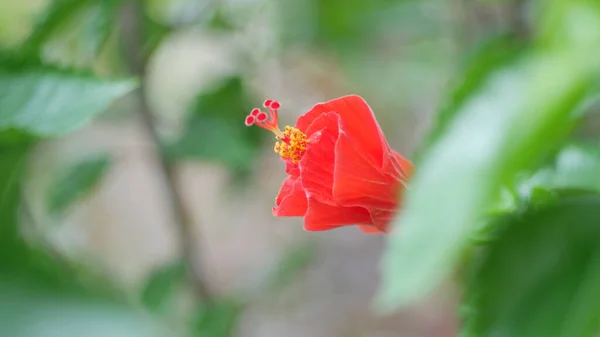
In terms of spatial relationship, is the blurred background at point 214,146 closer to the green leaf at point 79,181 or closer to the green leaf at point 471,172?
the green leaf at point 79,181

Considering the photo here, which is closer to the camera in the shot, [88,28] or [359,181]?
[359,181]

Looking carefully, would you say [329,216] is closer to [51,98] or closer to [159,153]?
[51,98]

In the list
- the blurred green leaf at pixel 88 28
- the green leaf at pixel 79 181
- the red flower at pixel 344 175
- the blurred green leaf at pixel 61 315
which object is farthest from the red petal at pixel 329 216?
the green leaf at pixel 79 181

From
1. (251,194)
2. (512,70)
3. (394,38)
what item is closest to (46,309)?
(512,70)

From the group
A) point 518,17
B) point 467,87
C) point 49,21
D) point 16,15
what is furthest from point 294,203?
point 16,15

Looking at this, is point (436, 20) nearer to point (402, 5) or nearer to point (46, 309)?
point (402, 5)

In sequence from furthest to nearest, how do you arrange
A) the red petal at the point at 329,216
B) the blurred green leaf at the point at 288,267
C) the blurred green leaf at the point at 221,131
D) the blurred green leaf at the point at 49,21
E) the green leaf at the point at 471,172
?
the blurred green leaf at the point at 288,267
the blurred green leaf at the point at 221,131
the blurred green leaf at the point at 49,21
the red petal at the point at 329,216
the green leaf at the point at 471,172

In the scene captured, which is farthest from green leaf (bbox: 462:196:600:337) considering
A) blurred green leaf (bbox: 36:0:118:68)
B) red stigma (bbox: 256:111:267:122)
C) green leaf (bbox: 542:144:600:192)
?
blurred green leaf (bbox: 36:0:118:68)

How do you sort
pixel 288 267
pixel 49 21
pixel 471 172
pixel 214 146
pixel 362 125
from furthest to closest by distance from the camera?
1. pixel 288 267
2. pixel 214 146
3. pixel 49 21
4. pixel 362 125
5. pixel 471 172
